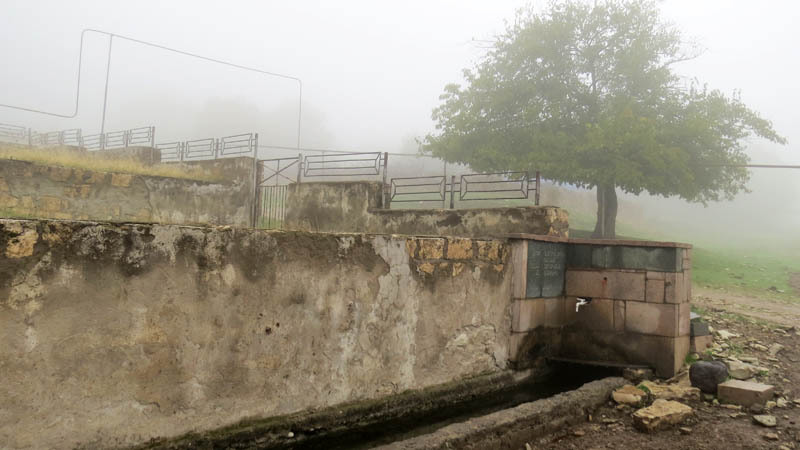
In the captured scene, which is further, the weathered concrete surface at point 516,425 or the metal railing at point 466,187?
the metal railing at point 466,187

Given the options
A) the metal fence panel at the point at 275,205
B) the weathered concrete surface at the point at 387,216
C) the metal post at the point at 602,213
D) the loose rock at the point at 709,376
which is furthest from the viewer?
the metal post at the point at 602,213

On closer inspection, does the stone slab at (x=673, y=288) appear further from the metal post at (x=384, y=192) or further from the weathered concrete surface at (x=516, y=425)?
the metal post at (x=384, y=192)

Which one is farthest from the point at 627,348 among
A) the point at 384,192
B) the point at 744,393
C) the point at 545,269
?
the point at 384,192

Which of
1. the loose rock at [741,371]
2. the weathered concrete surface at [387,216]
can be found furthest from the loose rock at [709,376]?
the weathered concrete surface at [387,216]

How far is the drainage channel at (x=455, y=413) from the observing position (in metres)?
5.28

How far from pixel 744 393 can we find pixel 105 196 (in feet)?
40.1

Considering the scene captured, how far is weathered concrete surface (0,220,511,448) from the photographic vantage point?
3.53 meters

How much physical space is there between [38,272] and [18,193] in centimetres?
892

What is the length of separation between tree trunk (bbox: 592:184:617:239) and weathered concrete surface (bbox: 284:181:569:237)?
13913 millimetres

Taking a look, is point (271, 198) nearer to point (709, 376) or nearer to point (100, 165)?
point (100, 165)

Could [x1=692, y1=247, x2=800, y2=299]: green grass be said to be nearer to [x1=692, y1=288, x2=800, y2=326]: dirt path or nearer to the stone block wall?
[x1=692, y1=288, x2=800, y2=326]: dirt path

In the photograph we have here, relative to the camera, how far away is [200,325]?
4.37 m

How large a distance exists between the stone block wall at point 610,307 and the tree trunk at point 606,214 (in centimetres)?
1480

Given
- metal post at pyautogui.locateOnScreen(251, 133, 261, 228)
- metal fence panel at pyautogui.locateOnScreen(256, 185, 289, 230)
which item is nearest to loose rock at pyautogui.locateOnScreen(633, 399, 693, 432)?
metal fence panel at pyautogui.locateOnScreen(256, 185, 289, 230)
